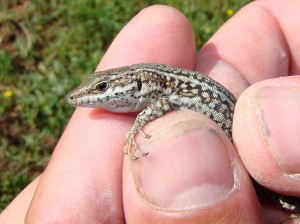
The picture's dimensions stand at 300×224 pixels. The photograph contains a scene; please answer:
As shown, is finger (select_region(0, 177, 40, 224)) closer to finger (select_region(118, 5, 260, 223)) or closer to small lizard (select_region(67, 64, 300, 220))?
small lizard (select_region(67, 64, 300, 220))

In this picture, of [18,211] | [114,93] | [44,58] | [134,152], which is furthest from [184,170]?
[44,58]

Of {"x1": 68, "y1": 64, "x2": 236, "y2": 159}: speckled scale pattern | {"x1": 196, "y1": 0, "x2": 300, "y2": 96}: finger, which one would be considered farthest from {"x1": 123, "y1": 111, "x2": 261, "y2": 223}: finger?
{"x1": 196, "y1": 0, "x2": 300, "y2": 96}: finger

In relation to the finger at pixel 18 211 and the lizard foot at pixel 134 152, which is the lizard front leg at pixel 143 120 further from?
the finger at pixel 18 211

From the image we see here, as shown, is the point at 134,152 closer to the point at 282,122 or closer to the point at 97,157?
the point at 97,157

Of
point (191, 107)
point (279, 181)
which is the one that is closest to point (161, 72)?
point (191, 107)

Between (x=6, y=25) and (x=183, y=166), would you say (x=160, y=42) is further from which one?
(x=6, y=25)

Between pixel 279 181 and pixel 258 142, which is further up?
pixel 258 142
